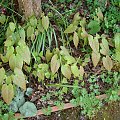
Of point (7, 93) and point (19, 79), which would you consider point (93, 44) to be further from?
point (7, 93)

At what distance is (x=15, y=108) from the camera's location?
3562 millimetres

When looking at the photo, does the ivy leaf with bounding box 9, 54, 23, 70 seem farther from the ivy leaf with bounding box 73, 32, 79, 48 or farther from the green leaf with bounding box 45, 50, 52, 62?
the ivy leaf with bounding box 73, 32, 79, 48

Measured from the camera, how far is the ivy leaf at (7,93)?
349 cm

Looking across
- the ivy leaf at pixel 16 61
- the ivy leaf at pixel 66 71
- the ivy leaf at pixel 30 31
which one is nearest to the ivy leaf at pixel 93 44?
the ivy leaf at pixel 66 71

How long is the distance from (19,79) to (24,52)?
0.90 ft

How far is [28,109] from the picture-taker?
354 cm

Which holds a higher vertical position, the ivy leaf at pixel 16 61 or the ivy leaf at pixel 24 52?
the ivy leaf at pixel 24 52

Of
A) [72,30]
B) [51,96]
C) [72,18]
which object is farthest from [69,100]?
[72,18]

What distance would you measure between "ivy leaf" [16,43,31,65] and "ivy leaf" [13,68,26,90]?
0.45 ft

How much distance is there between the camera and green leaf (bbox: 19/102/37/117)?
3.53 meters

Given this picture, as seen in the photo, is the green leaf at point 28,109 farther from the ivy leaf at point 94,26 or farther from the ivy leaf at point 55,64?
the ivy leaf at point 94,26

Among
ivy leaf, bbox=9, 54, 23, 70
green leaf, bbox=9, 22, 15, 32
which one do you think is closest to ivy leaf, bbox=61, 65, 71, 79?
ivy leaf, bbox=9, 54, 23, 70

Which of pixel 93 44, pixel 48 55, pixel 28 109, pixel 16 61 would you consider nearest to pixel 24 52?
pixel 16 61

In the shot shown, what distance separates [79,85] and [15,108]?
2.21 ft
